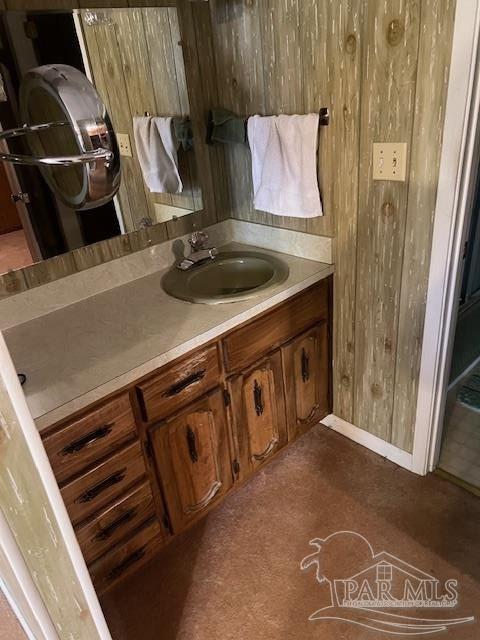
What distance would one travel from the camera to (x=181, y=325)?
144 cm

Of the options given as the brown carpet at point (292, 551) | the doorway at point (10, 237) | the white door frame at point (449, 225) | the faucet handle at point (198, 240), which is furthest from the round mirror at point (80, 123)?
the brown carpet at point (292, 551)

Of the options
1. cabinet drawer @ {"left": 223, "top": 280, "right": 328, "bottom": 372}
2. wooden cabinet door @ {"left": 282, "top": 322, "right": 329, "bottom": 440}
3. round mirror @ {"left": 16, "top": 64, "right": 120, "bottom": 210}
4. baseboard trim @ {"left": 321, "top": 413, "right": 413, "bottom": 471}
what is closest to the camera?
round mirror @ {"left": 16, "top": 64, "right": 120, "bottom": 210}

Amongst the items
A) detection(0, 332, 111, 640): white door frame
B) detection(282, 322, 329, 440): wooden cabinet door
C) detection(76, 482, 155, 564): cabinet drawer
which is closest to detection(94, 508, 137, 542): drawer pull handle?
detection(76, 482, 155, 564): cabinet drawer

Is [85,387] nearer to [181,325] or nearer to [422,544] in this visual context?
[181,325]

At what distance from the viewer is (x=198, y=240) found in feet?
6.15

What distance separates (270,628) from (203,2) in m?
2.08

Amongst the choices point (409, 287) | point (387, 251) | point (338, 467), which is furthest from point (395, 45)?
point (338, 467)

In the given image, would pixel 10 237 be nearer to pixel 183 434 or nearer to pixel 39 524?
pixel 183 434

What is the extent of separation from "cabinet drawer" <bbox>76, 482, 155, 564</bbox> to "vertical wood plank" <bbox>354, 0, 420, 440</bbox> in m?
0.96

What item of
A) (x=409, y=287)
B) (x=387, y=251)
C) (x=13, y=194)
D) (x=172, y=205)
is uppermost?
(x=13, y=194)

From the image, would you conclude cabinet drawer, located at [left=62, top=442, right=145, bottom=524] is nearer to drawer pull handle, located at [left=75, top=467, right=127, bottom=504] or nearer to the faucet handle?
drawer pull handle, located at [left=75, top=467, right=127, bottom=504]

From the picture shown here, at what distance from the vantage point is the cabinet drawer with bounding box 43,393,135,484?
1.18m

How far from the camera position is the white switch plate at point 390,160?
4.75 feet

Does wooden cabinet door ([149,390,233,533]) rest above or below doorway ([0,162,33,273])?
below
